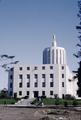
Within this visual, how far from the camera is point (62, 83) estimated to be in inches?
5020

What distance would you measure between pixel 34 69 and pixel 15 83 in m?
8.96

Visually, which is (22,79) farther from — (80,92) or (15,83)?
(80,92)

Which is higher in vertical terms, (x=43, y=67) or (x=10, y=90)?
(x=43, y=67)

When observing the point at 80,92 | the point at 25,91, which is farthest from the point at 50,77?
the point at 80,92

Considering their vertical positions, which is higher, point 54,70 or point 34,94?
point 54,70

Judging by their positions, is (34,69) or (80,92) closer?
(80,92)

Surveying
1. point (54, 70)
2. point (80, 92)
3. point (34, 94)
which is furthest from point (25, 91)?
point (80, 92)

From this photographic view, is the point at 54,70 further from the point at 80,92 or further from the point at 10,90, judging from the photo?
the point at 80,92

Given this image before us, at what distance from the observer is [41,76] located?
128 meters

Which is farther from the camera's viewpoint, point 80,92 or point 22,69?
point 22,69

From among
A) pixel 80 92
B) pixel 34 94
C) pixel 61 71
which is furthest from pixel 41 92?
pixel 80 92

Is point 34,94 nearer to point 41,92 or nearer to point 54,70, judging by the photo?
point 41,92

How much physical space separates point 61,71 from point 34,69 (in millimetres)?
10281

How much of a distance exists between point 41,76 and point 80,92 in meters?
53.0
